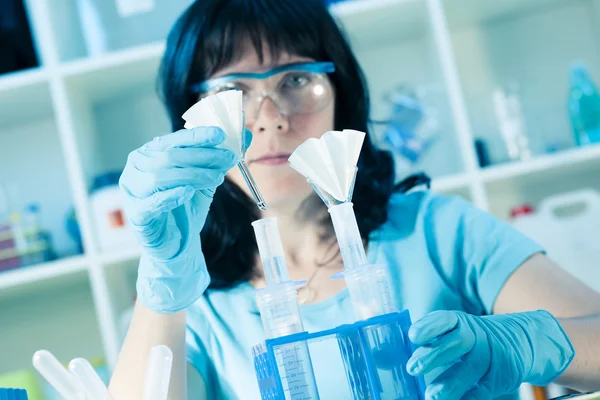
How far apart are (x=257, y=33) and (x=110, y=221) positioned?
845 millimetres

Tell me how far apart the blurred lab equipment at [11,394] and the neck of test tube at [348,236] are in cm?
38

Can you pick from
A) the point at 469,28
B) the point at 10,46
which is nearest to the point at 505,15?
the point at 469,28

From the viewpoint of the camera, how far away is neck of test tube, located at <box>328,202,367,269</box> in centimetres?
83

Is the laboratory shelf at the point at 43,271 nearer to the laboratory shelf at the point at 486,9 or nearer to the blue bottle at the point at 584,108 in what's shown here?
the laboratory shelf at the point at 486,9

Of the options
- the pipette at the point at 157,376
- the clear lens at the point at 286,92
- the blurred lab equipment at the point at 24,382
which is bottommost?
the blurred lab equipment at the point at 24,382

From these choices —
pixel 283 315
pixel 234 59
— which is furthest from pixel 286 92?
pixel 283 315

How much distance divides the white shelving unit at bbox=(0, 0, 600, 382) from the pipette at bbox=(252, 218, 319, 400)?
1236mm

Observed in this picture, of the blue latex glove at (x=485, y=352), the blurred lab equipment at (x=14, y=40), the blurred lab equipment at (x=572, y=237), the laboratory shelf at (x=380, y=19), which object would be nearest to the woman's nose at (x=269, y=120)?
the blue latex glove at (x=485, y=352)

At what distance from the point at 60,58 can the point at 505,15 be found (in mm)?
1300

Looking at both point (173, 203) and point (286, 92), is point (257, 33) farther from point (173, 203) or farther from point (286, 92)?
point (173, 203)

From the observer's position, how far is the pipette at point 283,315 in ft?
2.56

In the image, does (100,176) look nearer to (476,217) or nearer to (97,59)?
(97,59)

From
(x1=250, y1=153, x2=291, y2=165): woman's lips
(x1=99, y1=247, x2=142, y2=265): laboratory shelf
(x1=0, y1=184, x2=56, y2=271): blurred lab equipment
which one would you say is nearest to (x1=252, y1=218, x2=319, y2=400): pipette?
(x1=250, y1=153, x2=291, y2=165): woman's lips

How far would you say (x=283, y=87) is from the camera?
4.09 feet
